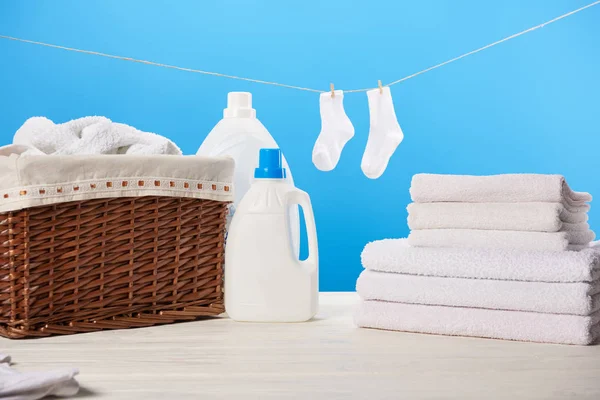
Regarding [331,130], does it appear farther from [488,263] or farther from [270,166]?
[488,263]

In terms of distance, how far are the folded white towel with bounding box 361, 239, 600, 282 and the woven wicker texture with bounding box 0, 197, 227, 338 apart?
0.24 meters

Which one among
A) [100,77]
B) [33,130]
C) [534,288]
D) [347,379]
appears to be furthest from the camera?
[100,77]

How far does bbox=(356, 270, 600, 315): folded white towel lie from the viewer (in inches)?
32.9

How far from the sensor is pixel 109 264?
0.97 m

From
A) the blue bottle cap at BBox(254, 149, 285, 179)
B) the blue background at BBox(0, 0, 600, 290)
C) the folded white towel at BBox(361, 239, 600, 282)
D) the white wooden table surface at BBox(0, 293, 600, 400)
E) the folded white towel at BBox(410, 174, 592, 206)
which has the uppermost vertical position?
the blue background at BBox(0, 0, 600, 290)

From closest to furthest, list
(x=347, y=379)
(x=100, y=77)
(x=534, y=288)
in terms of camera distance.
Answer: (x=347, y=379)
(x=534, y=288)
(x=100, y=77)

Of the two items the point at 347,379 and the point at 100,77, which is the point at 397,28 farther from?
the point at 347,379

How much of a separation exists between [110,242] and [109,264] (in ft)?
0.10

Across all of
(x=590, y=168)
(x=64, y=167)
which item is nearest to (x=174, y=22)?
(x=590, y=168)

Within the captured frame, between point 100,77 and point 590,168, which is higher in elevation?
point 100,77

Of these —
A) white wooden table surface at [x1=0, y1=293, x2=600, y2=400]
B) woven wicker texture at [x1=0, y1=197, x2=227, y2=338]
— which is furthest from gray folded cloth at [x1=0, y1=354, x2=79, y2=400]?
woven wicker texture at [x1=0, y1=197, x2=227, y2=338]

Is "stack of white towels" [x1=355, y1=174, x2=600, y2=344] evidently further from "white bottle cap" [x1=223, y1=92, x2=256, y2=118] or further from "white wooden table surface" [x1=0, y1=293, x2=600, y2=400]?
"white bottle cap" [x1=223, y1=92, x2=256, y2=118]

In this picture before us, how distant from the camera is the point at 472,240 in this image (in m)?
0.92

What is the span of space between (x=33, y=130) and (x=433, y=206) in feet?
1.76
